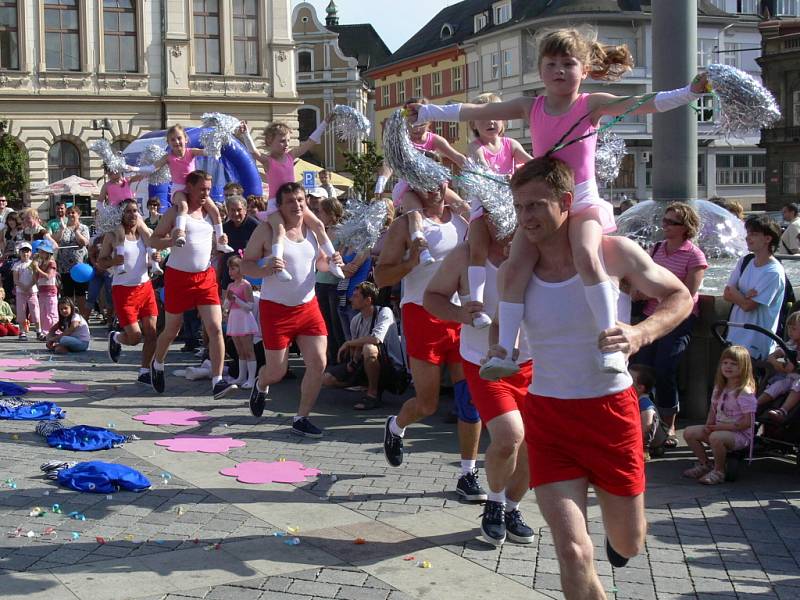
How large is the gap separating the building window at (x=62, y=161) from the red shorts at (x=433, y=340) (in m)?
37.2

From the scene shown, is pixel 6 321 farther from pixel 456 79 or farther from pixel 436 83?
pixel 436 83

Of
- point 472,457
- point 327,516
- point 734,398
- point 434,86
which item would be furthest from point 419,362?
point 434,86

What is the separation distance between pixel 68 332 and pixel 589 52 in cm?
1155

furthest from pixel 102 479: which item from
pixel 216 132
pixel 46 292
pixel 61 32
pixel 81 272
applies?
pixel 61 32

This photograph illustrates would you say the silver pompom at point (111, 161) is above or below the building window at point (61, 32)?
below

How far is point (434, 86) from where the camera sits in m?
72.4

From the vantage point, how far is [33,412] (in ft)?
31.1

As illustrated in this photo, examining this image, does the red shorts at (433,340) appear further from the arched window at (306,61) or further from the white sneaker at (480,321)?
the arched window at (306,61)

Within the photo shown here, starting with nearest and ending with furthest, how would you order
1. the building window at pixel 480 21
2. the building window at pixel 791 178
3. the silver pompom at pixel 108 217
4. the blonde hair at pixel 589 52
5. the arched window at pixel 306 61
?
1. the blonde hair at pixel 589 52
2. the silver pompom at pixel 108 217
3. the building window at pixel 791 178
4. the building window at pixel 480 21
5. the arched window at pixel 306 61

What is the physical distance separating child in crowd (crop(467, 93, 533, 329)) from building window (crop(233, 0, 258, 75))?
3861cm

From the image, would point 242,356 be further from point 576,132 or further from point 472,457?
point 576,132

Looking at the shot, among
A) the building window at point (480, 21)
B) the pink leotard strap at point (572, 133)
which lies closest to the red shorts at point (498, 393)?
the pink leotard strap at point (572, 133)

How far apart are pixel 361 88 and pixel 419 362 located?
6992 centimetres

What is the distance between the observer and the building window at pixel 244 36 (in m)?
44.3
